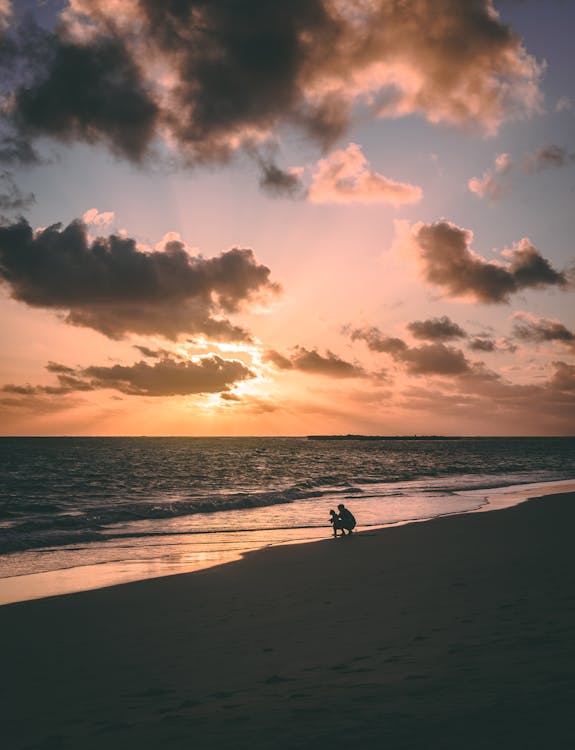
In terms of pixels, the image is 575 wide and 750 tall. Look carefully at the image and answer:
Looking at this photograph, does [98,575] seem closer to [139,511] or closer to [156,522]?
[156,522]

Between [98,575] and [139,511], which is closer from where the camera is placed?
[98,575]

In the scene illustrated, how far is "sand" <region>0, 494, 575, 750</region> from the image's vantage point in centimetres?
524

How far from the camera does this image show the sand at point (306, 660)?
17.2 ft

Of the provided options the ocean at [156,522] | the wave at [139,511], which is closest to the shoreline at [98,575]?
the ocean at [156,522]

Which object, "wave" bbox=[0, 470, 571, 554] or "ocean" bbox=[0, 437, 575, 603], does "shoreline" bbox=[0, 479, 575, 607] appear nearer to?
"ocean" bbox=[0, 437, 575, 603]

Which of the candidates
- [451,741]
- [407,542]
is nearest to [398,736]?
[451,741]

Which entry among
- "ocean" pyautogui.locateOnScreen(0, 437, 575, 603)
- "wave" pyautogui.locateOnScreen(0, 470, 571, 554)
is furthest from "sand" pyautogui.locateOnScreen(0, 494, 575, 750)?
"wave" pyautogui.locateOnScreen(0, 470, 571, 554)

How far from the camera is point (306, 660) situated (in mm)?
7336

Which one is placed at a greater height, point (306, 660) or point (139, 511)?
point (306, 660)

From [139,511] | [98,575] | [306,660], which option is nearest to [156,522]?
[139,511]

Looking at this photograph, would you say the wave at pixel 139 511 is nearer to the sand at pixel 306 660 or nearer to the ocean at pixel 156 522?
the ocean at pixel 156 522

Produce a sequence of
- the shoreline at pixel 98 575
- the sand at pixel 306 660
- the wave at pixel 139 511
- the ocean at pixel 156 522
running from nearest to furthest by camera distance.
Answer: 1. the sand at pixel 306 660
2. the shoreline at pixel 98 575
3. the ocean at pixel 156 522
4. the wave at pixel 139 511

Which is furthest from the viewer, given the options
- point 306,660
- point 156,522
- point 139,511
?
point 139,511

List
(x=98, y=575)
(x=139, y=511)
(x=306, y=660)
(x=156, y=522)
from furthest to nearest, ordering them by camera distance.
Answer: (x=139, y=511) < (x=156, y=522) < (x=98, y=575) < (x=306, y=660)
